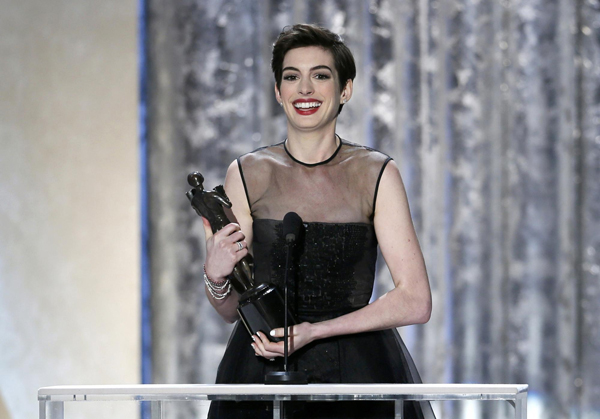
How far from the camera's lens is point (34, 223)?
3201mm

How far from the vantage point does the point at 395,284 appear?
1.58 metres

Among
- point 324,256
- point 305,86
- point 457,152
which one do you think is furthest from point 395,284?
point 457,152

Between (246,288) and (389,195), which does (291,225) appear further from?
(389,195)

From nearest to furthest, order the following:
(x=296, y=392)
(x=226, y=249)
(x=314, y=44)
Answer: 1. (x=296, y=392)
2. (x=226, y=249)
3. (x=314, y=44)

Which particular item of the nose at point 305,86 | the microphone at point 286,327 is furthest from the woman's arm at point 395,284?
the nose at point 305,86

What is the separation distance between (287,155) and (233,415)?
0.73 m

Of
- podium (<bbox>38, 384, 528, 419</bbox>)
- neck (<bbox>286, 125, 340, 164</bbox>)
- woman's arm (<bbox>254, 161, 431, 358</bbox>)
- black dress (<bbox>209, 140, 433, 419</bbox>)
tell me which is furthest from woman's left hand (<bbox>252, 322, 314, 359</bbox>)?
neck (<bbox>286, 125, 340, 164</bbox>)

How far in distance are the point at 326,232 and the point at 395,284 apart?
0.62 ft

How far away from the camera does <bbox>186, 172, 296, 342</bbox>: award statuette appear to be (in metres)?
1.38

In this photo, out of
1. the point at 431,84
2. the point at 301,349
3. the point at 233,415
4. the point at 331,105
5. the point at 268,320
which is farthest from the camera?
the point at 431,84

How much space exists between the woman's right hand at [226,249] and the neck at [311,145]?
311mm

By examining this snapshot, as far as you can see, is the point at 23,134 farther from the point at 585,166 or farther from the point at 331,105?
the point at 585,166

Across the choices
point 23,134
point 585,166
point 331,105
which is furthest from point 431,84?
point 23,134

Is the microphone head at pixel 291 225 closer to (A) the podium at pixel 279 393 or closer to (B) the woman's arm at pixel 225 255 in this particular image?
(B) the woman's arm at pixel 225 255
